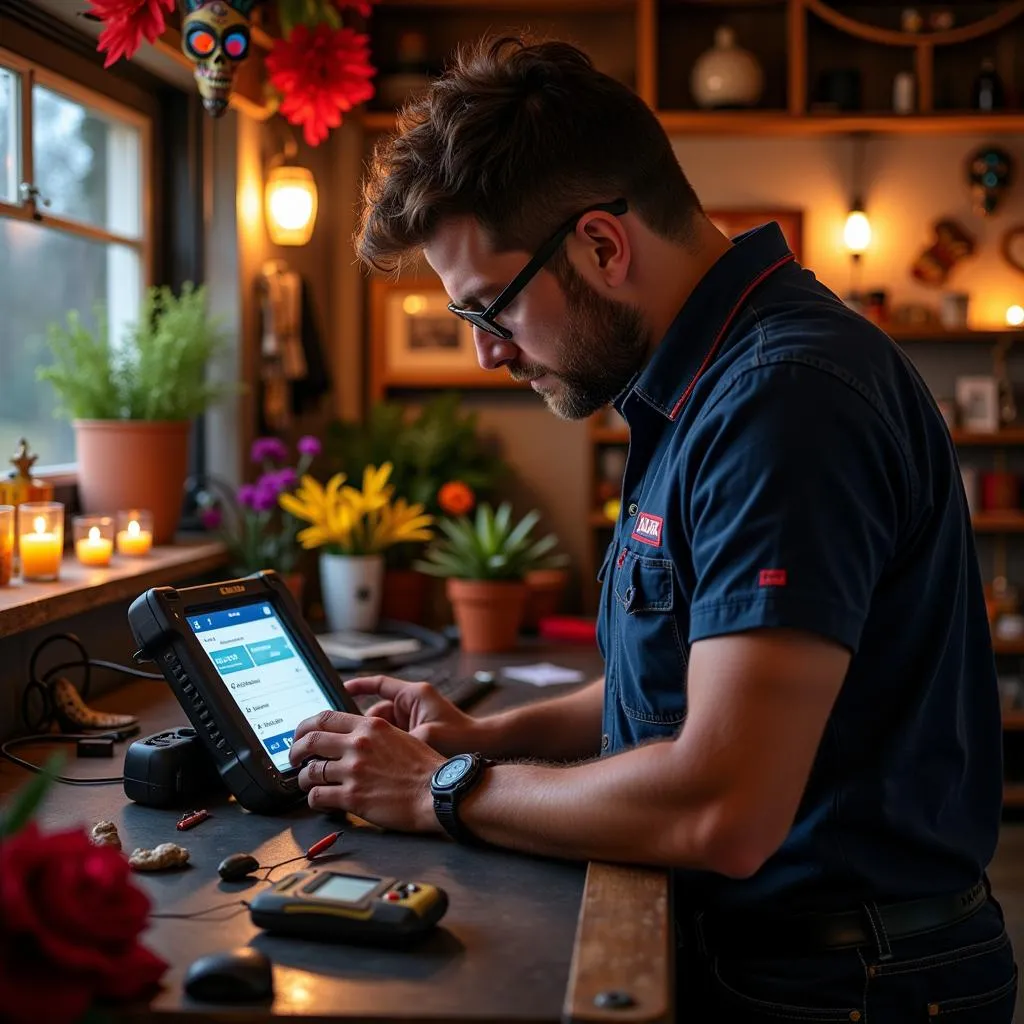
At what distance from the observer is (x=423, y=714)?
1.74 meters

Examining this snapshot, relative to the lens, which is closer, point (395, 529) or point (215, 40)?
point (215, 40)

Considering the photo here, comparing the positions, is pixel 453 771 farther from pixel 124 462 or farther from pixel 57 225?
pixel 57 225

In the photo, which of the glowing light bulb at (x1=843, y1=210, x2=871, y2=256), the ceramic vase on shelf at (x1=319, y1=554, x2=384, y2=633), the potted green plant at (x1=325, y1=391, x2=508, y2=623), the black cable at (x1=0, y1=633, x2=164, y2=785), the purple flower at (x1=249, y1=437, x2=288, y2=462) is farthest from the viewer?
the glowing light bulb at (x1=843, y1=210, x2=871, y2=256)

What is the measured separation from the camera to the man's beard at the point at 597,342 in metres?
1.45

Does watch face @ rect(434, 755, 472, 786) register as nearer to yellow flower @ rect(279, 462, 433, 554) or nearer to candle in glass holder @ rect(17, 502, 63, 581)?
candle in glass holder @ rect(17, 502, 63, 581)

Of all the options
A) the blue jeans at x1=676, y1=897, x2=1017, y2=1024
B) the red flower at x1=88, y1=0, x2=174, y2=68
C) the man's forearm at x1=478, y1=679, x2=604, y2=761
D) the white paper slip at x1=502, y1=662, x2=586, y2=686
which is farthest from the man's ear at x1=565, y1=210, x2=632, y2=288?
the white paper slip at x1=502, y1=662, x2=586, y2=686

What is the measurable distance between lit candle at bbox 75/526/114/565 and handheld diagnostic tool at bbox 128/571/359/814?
77 cm

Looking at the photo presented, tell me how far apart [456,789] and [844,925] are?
0.41 m

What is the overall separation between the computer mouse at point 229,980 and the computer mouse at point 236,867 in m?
0.27

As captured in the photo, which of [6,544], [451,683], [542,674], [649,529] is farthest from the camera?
[542,674]

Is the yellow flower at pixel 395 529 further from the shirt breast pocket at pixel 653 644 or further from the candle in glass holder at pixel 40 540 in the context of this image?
the shirt breast pocket at pixel 653 644

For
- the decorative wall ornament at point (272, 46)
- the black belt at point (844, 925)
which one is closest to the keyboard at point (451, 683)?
the black belt at point (844, 925)

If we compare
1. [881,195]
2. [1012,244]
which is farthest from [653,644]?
[1012,244]

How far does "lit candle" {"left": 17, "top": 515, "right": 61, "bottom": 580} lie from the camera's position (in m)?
2.17
